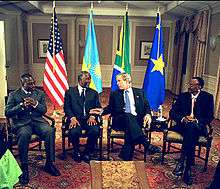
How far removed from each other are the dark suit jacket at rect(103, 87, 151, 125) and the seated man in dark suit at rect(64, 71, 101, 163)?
0.28 meters

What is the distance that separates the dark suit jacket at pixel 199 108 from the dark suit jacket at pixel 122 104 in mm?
440

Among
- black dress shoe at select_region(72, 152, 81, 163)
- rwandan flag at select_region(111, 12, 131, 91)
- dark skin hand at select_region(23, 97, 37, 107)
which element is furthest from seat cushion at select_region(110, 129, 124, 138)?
rwandan flag at select_region(111, 12, 131, 91)

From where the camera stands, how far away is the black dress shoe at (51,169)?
11.6ft

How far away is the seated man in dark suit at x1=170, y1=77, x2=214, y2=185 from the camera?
349 cm

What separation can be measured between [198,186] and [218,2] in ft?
16.0

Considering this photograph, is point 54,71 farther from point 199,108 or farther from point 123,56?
point 199,108

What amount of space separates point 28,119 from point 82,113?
2.75 ft

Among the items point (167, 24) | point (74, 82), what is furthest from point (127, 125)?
point (167, 24)

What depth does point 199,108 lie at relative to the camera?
12.5ft

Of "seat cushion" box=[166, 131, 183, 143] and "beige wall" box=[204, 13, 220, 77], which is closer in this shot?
"seat cushion" box=[166, 131, 183, 143]

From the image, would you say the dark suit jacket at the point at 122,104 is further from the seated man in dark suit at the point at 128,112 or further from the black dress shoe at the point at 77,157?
the black dress shoe at the point at 77,157

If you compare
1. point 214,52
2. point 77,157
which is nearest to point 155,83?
point 77,157


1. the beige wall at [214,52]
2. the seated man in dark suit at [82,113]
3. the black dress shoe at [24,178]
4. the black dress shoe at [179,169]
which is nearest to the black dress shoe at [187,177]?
the black dress shoe at [179,169]

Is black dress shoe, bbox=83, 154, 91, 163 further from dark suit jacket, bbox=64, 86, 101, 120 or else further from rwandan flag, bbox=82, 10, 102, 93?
rwandan flag, bbox=82, 10, 102, 93
